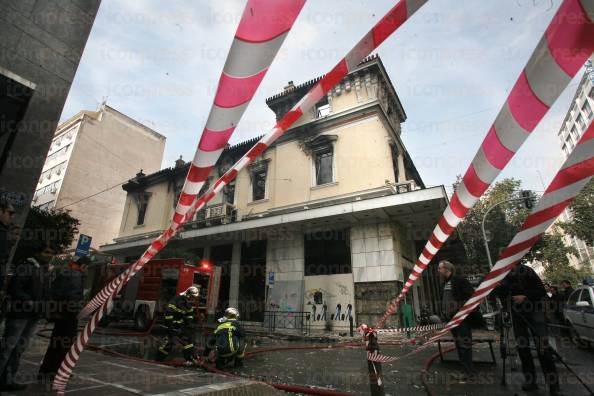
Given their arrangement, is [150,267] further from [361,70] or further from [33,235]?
[361,70]

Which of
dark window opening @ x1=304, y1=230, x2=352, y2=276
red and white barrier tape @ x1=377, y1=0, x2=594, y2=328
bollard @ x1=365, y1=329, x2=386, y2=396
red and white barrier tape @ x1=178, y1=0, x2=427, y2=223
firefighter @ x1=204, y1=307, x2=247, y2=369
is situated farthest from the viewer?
dark window opening @ x1=304, y1=230, x2=352, y2=276

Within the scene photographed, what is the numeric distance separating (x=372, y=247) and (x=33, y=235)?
45.9 ft

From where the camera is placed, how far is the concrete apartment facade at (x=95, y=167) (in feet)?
106

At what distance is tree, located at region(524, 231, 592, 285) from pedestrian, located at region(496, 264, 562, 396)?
21.7 metres

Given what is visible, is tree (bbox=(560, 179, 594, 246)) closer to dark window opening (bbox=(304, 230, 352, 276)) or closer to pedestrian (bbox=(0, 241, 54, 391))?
dark window opening (bbox=(304, 230, 352, 276))

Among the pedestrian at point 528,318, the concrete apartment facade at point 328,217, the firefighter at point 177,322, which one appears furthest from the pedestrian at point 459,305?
the concrete apartment facade at point 328,217

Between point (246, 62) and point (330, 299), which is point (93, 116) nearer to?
point (330, 299)

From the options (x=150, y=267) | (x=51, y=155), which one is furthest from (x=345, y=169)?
(x=51, y=155)

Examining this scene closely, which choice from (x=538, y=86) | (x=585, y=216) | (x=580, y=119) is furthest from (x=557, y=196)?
(x=580, y=119)

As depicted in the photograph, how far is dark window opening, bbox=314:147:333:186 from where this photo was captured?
16469 mm

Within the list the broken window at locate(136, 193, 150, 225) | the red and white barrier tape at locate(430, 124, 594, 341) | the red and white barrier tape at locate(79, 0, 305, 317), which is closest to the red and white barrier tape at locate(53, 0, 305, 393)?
the red and white barrier tape at locate(79, 0, 305, 317)

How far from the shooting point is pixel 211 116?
1.95 meters

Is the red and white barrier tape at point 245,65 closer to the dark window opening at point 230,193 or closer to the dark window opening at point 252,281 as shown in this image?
the dark window opening at point 252,281

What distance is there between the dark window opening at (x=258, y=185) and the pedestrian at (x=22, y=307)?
576 inches
